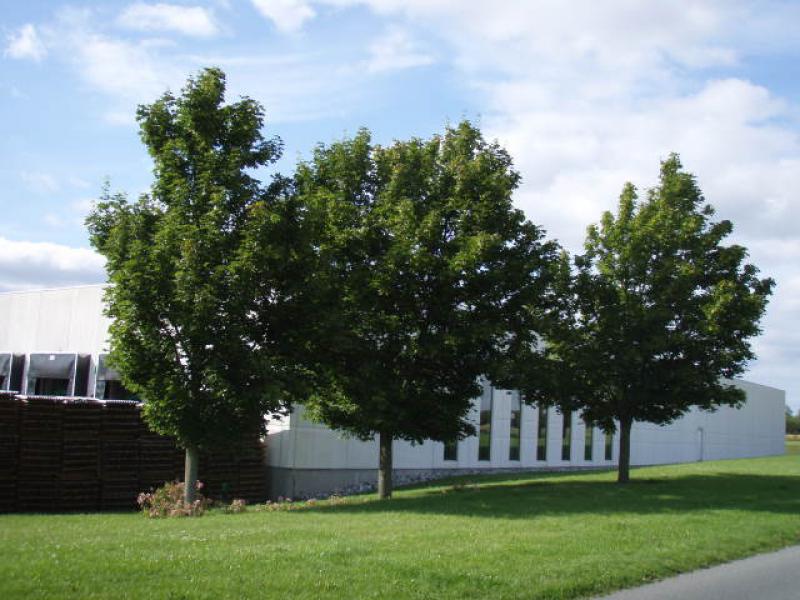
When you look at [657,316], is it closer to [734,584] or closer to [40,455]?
[734,584]

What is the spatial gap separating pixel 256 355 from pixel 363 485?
1363 cm

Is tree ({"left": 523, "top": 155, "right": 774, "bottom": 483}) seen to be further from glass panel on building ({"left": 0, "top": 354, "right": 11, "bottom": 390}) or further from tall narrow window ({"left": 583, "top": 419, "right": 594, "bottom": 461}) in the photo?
glass panel on building ({"left": 0, "top": 354, "right": 11, "bottom": 390})

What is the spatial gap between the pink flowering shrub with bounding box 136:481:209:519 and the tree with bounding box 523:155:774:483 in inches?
353

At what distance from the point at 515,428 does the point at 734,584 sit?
27458 mm

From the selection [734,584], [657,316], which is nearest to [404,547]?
[734,584]

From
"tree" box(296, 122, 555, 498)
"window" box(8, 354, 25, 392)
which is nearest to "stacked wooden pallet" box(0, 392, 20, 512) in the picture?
"tree" box(296, 122, 555, 498)

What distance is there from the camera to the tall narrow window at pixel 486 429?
3566 centimetres

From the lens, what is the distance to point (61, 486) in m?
22.0

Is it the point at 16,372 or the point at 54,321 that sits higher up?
the point at 54,321

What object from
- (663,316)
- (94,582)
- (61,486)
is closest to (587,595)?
(94,582)

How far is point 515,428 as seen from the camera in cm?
3750

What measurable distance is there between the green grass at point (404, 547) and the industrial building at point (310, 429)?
8751 mm

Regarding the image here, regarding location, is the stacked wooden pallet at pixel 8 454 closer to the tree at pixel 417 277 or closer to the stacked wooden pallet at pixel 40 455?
the stacked wooden pallet at pixel 40 455

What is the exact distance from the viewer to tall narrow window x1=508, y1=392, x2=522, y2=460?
122 feet
